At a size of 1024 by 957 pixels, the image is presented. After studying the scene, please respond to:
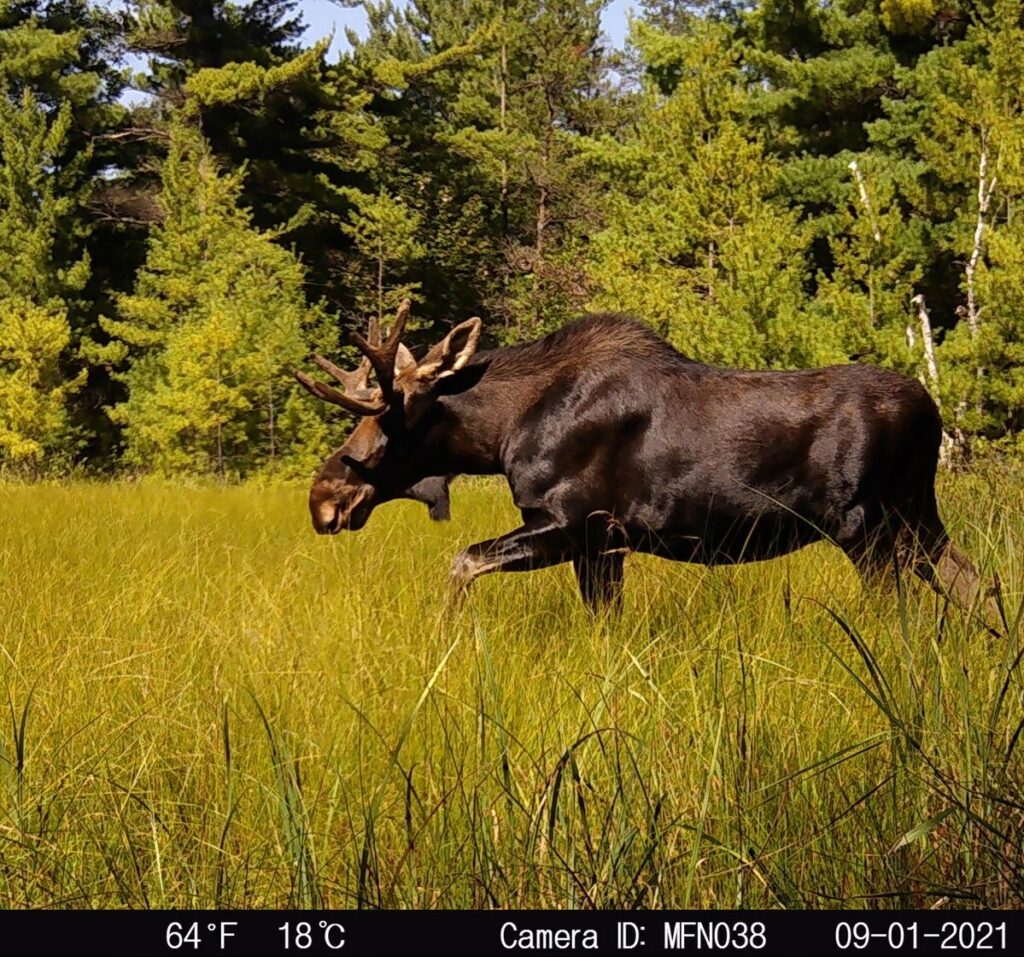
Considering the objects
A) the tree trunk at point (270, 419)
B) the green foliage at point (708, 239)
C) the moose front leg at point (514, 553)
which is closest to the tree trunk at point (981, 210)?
the green foliage at point (708, 239)

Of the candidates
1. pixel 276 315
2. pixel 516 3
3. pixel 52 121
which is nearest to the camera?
pixel 276 315

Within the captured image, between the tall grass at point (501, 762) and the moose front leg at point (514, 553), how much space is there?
0.20 metres

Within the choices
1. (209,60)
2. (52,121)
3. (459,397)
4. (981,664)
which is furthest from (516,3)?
(981,664)

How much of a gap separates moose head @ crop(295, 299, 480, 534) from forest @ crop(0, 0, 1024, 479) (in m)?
8.98

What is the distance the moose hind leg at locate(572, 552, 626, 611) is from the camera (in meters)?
5.05

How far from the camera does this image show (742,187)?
16547 millimetres

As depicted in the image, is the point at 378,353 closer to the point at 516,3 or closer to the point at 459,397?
the point at 459,397

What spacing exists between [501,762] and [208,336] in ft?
58.9

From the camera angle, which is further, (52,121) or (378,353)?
(52,121)

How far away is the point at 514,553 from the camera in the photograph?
199 inches

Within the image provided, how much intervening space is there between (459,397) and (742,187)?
12.1 meters

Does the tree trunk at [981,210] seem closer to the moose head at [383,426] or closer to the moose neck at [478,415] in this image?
the moose neck at [478,415]
